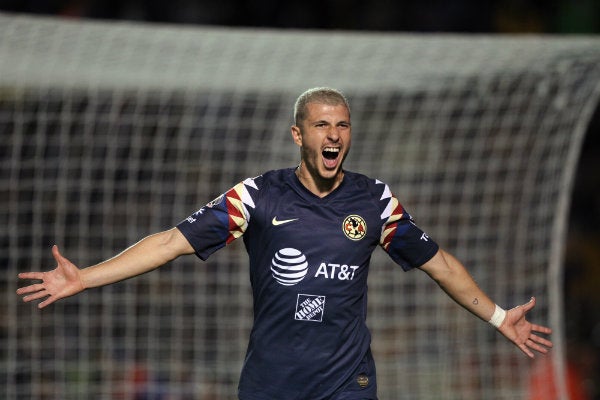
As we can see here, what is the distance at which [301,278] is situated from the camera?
12.2ft

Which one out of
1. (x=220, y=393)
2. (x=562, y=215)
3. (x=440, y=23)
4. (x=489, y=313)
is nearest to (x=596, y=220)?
(x=440, y=23)

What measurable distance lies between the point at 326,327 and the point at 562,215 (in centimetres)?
359

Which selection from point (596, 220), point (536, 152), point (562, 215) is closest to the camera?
point (562, 215)

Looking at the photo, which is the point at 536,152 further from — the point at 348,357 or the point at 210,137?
the point at 348,357

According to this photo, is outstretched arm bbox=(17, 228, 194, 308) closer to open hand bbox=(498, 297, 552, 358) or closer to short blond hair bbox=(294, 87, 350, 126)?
short blond hair bbox=(294, 87, 350, 126)

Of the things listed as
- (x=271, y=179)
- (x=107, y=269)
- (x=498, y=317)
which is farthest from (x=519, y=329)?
(x=107, y=269)

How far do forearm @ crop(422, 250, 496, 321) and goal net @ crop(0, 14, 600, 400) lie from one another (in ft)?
10.2

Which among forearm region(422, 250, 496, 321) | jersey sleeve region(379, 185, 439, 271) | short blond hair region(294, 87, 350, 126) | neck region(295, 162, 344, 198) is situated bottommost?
forearm region(422, 250, 496, 321)

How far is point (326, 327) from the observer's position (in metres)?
3.73

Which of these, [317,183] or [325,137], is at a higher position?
[325,137]

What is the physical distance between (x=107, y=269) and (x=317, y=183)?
0.87 m

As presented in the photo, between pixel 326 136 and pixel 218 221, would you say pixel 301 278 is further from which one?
pixel 326 136

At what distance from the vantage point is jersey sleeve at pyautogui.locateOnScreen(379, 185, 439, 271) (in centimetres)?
389

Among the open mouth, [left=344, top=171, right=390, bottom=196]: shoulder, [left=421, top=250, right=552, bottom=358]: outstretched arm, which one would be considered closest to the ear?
the open mouth
